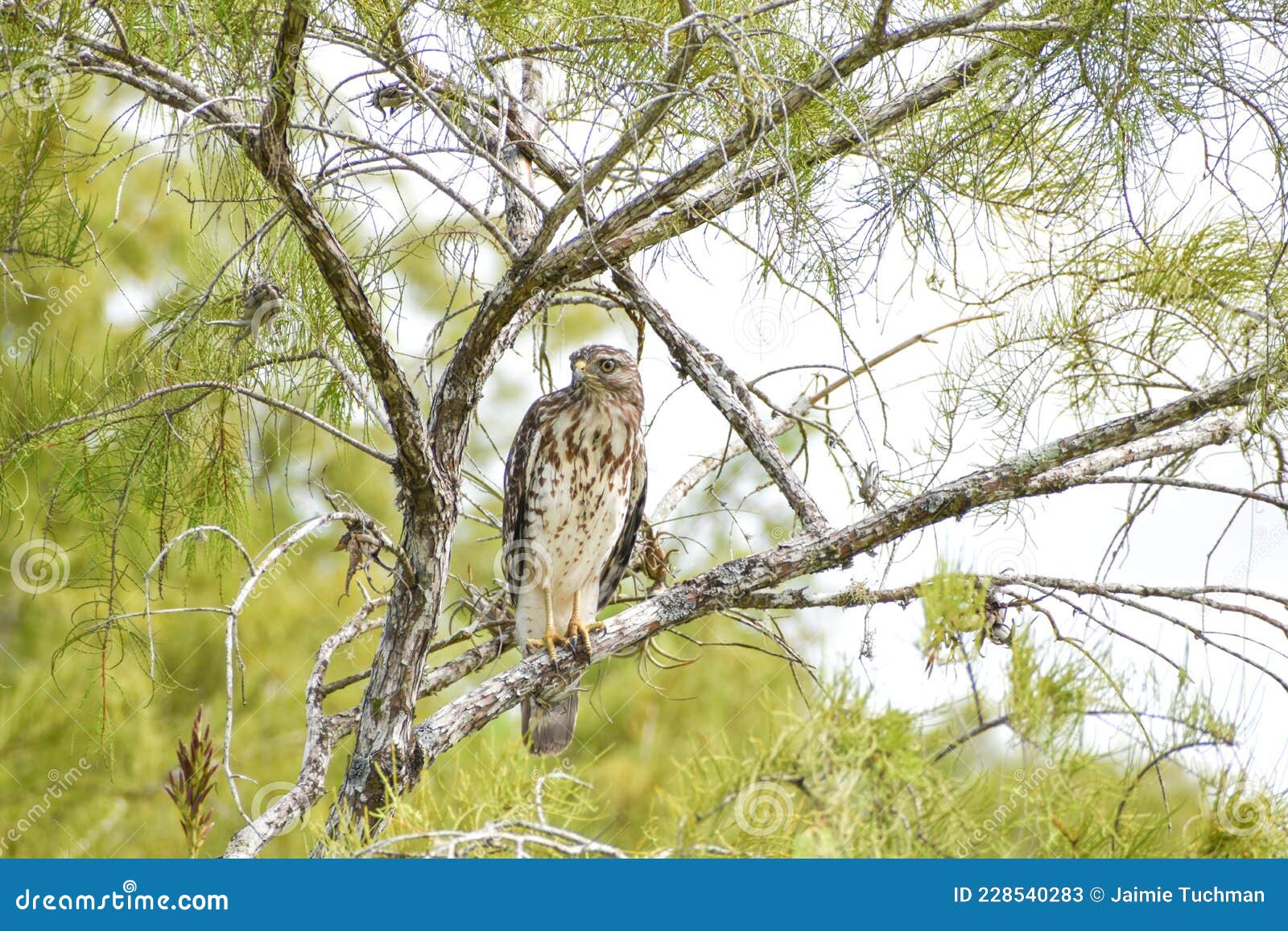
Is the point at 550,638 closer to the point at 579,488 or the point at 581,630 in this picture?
the point at 581,630

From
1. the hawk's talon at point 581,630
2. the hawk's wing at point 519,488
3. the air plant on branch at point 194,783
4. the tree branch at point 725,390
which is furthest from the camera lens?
the hawk's wing at point 519,488

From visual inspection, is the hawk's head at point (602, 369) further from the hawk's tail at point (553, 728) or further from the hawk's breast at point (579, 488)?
the hawk's tail at point (553, 728)

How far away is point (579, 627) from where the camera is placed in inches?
135

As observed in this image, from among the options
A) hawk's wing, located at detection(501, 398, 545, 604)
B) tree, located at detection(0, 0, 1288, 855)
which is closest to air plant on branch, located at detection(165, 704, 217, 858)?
tree, located at detection(0, 0, 1288, 855)

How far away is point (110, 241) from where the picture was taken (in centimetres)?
920

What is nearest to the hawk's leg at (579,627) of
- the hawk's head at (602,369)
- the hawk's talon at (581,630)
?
the hawk's talon at (581,630)

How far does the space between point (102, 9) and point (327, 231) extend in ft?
2.22

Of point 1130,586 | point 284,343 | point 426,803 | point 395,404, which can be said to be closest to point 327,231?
point 395,404

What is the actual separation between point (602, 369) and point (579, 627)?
898 mm

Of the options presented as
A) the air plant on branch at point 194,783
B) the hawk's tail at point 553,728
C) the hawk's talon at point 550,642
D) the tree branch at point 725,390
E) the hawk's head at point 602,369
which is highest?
the hawk's head at point 602,369

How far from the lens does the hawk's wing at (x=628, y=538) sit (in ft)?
12.9

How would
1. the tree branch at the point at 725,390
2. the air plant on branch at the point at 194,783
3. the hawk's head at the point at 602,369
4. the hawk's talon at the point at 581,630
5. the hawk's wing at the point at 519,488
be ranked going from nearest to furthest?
the air plant on branch at the point at 194,783, the tree branch at the point at 725,390, the hawk's talon at the point at 581,630, the hawk's head at the point at 602,369, the hawk's wing at the point at 519,488

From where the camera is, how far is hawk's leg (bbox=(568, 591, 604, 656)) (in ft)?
10.5

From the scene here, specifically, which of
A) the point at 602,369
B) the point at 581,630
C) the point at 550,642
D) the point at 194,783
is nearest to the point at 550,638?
the point at 550,642
